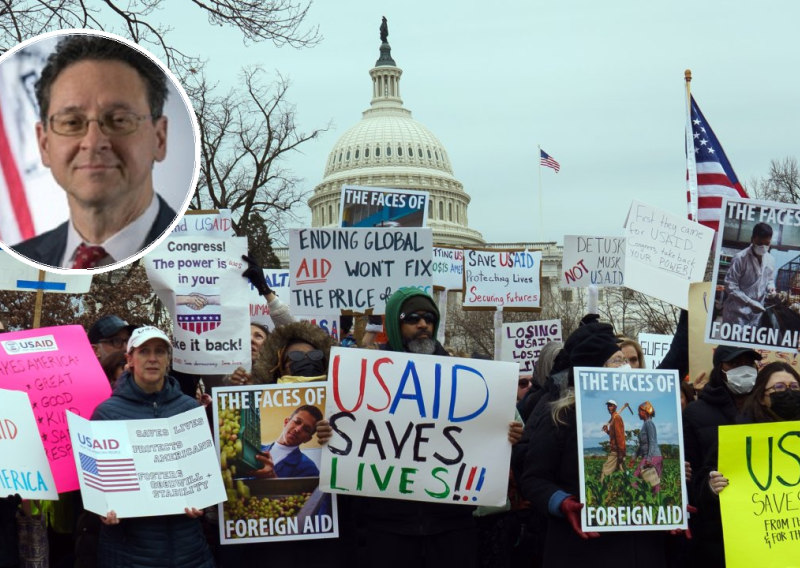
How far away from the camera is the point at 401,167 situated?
362ft

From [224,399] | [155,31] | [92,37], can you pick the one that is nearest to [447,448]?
[224,399]

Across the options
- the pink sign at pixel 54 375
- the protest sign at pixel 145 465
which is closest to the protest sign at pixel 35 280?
the pink sign at pixel 54 375

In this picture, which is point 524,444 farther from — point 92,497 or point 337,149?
point 337,149

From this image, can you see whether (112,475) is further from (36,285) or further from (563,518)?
(36,285)

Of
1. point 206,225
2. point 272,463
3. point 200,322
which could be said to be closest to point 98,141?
point 272,463

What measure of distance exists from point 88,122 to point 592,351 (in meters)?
2.84

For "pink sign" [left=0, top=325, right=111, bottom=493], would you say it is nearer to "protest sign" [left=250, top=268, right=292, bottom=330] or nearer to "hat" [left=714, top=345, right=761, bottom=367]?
"hat" [left=714, top=345, right=761, bottom=367]

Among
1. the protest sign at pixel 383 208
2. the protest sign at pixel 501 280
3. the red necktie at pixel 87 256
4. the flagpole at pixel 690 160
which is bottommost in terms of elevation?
the red necktie at pixel 87 256

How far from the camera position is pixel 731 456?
6.04 metres

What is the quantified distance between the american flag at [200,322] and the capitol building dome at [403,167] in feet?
306

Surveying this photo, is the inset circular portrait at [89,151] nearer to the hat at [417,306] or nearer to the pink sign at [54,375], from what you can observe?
the hat at [417,306]

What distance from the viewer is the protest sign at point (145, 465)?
5777mm

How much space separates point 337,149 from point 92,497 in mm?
109458

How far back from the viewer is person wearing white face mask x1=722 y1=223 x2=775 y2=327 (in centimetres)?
746
